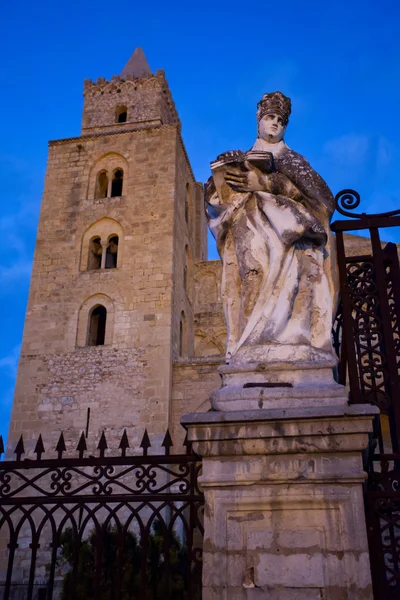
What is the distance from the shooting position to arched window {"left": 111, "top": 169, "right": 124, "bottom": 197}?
2258 cm

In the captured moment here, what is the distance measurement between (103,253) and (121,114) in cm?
745

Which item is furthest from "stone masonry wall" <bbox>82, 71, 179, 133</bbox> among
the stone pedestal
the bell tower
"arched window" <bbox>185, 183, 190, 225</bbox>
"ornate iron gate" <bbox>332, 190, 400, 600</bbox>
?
the stone pedestal

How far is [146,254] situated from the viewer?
20078 millimetres

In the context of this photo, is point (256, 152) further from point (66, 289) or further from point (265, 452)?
point (66, 289)

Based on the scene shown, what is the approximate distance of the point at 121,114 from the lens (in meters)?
25.0

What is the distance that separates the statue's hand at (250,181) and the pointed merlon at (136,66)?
2437cm

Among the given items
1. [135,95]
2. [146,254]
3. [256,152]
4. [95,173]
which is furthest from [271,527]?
[135,95]

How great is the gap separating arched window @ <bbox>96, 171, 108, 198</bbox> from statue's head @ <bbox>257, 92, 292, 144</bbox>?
61.6ft

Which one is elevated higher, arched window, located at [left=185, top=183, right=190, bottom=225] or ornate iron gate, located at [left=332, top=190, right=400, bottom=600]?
arched window, located at [left=185, top=183, right=190, bottom=225]

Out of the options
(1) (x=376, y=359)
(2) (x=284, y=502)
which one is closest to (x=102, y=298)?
(1) (x=376, y=359)

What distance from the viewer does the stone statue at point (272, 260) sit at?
336 cm

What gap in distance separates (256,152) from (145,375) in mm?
14725

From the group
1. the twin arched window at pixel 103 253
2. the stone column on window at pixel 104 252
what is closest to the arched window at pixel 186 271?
the twin arched window at pixel 103 253

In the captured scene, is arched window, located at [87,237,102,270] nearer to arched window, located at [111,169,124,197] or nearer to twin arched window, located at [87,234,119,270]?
twin arched window, located at [87,234,119,270]
